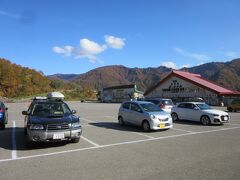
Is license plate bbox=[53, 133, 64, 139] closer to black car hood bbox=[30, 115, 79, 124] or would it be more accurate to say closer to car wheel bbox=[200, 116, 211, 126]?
black car hood bbox=[30, 115, 79, 124]

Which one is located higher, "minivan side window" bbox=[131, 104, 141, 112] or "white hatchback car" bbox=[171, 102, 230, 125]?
"minivan side window" bbox=[131, 104, 141, 112]

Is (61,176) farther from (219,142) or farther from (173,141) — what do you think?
(219,142)

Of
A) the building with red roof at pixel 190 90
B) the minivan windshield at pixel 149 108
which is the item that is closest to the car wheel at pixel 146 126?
the minivan windshield at pixel 149 108

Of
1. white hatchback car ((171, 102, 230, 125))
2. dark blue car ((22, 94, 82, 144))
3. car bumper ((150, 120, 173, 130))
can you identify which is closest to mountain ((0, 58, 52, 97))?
white hatchback car ((171, 102, 230, 125))

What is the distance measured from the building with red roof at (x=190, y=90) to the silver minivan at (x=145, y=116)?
37409mm

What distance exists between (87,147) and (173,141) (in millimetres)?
3573

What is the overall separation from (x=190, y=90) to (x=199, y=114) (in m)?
38.7

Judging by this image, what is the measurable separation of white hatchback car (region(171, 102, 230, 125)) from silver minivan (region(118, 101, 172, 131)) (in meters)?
3.74

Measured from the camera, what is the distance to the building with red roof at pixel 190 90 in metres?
50.6

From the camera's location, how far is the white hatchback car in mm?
16891

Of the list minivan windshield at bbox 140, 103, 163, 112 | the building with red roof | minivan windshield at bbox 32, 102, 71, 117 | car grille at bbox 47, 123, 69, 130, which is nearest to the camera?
car grille at bbox 47, 123, 69, 130

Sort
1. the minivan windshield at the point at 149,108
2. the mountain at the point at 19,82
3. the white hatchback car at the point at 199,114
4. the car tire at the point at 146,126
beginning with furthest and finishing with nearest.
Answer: the mountain at the point at 19,82
the white hatchback car at the point at 199,114
the minivan windshield at the point at 149,108
the car tire at the point at 146,126

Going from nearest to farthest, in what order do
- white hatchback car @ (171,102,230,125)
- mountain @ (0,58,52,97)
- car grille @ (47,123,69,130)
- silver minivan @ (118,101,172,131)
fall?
car grille @ (47,123,69,130) < silver minivan @ (118,101,172,131) < white hatchback car @ (171,102,230,125) < mountain @ (0,58,52,97)

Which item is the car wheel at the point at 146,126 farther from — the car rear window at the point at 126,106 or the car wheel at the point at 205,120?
the car wheel at the point at 205,120
